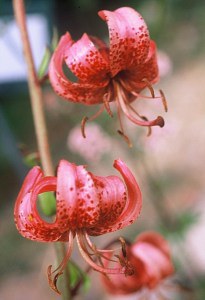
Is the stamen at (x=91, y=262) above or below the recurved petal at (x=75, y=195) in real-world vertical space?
below

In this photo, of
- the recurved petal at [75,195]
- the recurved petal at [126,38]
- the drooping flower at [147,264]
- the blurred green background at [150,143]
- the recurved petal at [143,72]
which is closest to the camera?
the recurved petal at [75,195]

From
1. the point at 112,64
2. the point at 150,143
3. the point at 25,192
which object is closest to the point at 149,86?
the point at 112,64

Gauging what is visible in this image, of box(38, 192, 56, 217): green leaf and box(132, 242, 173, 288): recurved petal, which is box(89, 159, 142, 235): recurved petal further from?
box(132, 242, 173, 288): recurved petal

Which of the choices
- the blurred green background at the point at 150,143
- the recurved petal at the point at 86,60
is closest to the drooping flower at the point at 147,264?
the recurved petal at the point at 86,60

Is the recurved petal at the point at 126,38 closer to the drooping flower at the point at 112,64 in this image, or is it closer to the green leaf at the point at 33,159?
the drooping flower at the point at 112,64

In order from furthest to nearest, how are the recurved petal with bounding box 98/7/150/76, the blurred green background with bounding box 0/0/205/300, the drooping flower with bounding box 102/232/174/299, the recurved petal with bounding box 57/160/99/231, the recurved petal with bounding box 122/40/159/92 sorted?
the blurred green background with bounding box 0/0/205/300 → the drooping flower with bounding box 102/232/174/299 → the recurved petal with bounding box 122/40/159/92 → the recurved petal with bounding box 98/7/150/76 → the recurved petal with bounding box 57/160/99/231

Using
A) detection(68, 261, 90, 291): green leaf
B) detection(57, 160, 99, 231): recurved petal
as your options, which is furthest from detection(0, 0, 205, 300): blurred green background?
detection(57, 160, 99, 231): recurved petal

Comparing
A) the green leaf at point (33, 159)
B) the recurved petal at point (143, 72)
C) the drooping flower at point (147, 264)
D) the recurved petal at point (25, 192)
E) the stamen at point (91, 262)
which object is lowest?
the drooping flower at point (147, 264)
